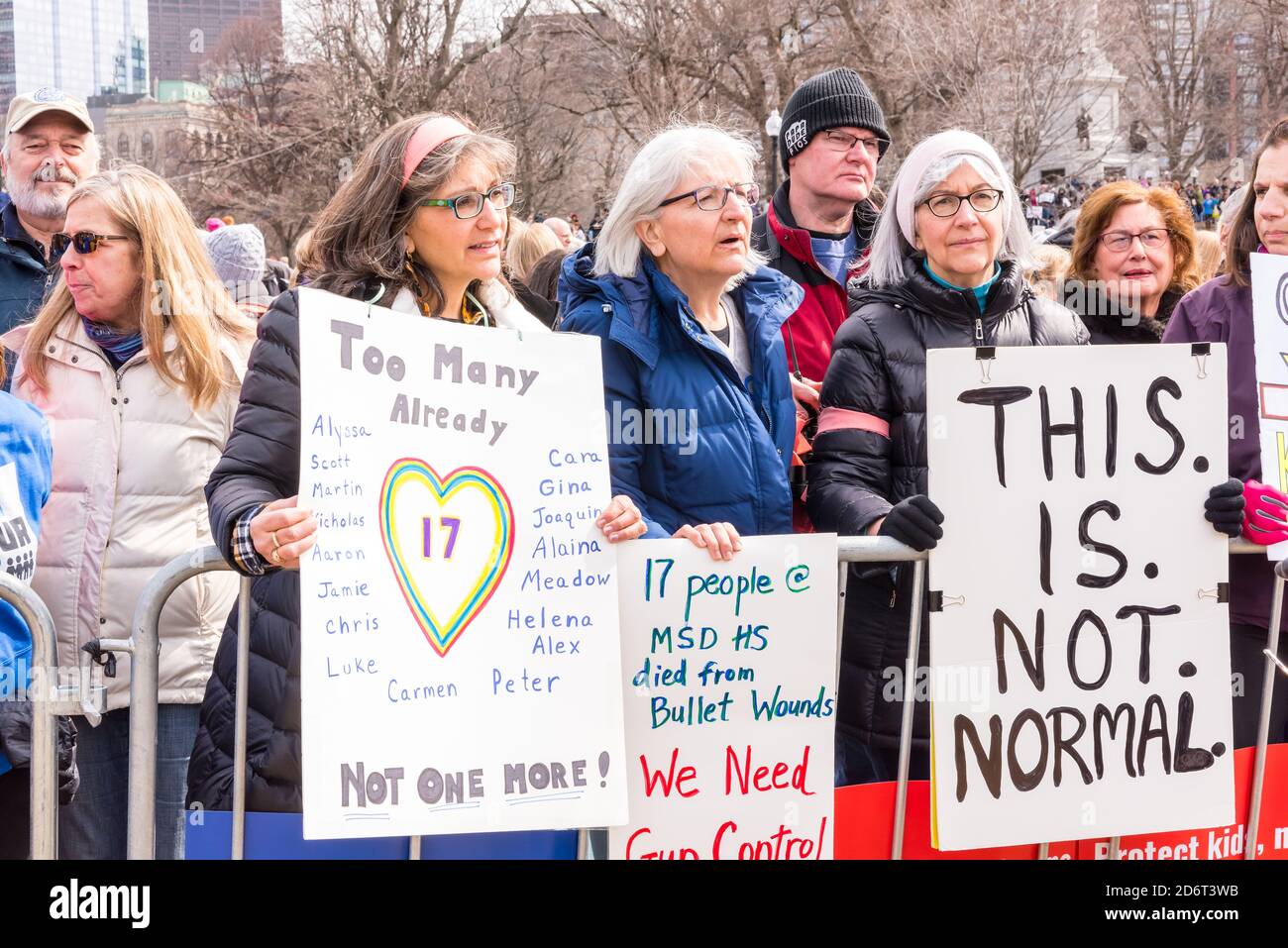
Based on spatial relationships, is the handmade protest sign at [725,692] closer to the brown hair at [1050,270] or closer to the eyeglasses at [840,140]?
the eyeglasses at [840,140]

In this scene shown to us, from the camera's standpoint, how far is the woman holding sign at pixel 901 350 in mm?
3164

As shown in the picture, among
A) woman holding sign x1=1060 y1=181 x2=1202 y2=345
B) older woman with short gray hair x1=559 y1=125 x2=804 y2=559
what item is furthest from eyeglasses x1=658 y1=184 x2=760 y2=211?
woman holding sign x1=1060 y1=181 x2=1202 y2=345

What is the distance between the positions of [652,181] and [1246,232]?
1682 millimetres

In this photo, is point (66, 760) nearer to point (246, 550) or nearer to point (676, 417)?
point (246, 550)

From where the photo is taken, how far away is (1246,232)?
12.4 feet

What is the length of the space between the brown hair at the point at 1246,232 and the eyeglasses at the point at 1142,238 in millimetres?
689

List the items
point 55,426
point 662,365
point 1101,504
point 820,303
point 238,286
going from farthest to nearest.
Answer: point 238,286 < point 820,303 < point 55,426 < point 662,365 < point 1101,504

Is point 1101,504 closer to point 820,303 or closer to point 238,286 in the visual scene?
point 820,303

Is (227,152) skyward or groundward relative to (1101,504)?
skyward

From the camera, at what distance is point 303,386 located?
2.59m

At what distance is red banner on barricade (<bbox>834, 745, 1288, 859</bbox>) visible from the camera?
3.06 m

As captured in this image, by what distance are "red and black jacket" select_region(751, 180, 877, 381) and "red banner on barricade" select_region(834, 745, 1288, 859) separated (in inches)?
55.2
